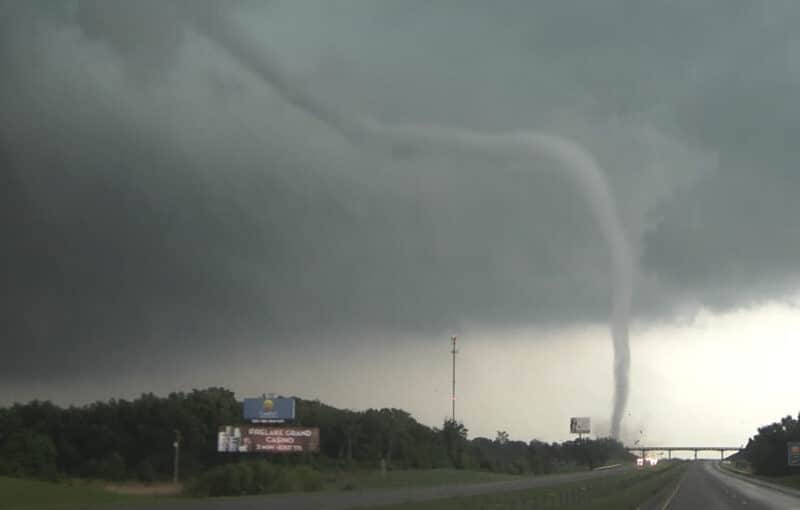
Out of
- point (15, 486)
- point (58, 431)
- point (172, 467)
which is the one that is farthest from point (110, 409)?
point (15, 486)

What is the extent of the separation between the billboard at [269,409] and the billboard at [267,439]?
7.68ft

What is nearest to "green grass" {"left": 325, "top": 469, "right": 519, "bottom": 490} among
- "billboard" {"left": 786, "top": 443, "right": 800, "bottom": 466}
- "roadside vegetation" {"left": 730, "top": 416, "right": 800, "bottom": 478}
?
"billboard" {"left": 786, "top": 443, "right": 800, "bottom": 466}

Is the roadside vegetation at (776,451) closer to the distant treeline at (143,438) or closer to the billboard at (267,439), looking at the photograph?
the distant treeline at (143,438)

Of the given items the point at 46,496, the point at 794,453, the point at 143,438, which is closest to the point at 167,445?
the point at 143,438

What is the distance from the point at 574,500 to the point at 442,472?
7352 cm

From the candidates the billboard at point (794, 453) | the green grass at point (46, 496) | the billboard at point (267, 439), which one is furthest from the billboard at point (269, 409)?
the billboard at point (794, 453)

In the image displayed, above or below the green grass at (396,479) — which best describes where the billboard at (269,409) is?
above

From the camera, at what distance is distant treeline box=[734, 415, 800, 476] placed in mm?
153375

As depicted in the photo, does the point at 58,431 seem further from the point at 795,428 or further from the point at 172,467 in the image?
the point at 795,428

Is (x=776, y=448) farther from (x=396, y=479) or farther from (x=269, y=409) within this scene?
(x=269, y=409)

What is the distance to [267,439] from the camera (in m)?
111

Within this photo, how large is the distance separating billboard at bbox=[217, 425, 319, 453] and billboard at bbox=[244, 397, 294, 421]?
234 cm

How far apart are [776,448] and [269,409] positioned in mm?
94174

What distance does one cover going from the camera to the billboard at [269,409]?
114688 mm
